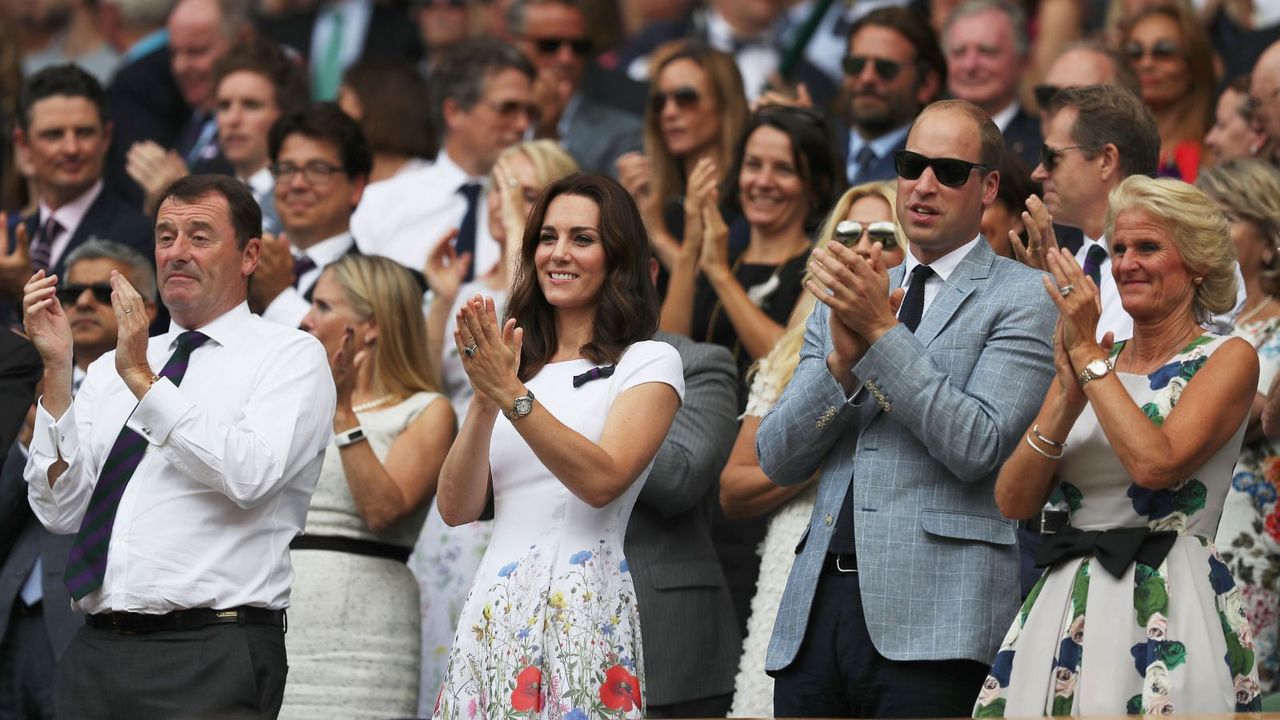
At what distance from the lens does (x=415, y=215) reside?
27.9ft

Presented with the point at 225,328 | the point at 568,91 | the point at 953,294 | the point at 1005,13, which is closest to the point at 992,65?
the point at 1005,13

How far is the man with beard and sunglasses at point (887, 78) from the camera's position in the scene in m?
8.13

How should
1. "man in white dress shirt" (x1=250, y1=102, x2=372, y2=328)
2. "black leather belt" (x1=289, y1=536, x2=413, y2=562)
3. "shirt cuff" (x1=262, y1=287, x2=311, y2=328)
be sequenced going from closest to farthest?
"black leather belt" (x1=289, y1=536, x2=413, y2=562), "shirt cuff" (x1=262, y1=287, x2=311, y2=328), "man in white dress shirt" (x1=250, y1=102, x2=372, y2=328)

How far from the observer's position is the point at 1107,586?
4.68m

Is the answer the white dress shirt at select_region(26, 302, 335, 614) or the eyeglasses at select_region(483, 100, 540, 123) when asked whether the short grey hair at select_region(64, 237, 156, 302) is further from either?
the eyeglasses at select_region(483, 100, 540, 123)

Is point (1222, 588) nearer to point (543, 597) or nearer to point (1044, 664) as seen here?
point (1044, 664)

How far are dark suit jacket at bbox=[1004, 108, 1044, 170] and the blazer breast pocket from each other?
3301 millimetres

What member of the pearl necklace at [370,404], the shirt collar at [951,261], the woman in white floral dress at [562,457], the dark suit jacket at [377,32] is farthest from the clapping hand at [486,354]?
the dark suit jacket at [377,32]

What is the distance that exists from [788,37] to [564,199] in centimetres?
605

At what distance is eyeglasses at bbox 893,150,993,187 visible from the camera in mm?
4957

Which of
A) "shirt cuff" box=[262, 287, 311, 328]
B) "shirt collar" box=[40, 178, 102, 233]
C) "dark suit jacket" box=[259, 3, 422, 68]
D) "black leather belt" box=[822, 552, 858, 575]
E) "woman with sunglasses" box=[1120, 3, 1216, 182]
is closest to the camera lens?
"black leather belt" box=[822, 552, 858, 575]

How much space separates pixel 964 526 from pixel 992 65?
4.08 m

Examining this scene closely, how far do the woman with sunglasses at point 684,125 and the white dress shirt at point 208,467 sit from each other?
3090 millimetres

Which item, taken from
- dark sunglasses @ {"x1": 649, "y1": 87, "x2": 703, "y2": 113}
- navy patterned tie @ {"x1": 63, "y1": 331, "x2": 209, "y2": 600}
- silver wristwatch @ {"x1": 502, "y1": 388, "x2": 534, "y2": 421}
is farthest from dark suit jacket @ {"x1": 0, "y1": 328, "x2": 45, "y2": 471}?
dark sunglasses @ {"x1": 649, "y1": 87, "x2": 703, "y2": 113}
